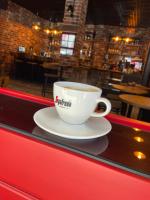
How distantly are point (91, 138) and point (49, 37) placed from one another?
10.3 m

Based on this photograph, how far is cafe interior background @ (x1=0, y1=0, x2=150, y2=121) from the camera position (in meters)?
5.40

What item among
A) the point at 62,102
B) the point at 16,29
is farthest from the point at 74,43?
the point at 62,102

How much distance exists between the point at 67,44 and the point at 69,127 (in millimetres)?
5356

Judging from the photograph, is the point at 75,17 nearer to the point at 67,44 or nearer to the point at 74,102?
the point at 67,44

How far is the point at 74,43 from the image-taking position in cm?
557

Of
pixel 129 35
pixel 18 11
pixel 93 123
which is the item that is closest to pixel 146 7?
pixel 129 35

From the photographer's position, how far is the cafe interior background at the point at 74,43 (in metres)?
5.40

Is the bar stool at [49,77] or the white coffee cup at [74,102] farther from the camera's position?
the bar stool at [49,77]

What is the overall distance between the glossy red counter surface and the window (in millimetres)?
5233

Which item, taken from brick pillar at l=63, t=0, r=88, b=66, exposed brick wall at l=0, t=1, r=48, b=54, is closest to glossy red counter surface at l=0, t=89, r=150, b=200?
brick pillar at l=63, t=0, r=88, b=66

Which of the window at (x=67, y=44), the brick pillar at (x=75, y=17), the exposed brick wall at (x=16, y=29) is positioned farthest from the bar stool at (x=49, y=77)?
the exposed brick wall at (x=16, y=29)

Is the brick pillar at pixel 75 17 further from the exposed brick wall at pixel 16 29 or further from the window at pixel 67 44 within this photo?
the exposed brick wall at pixel 16 29

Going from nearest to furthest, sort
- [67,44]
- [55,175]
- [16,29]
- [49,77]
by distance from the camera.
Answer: [55,175] < [49,77] < [67,44] < [16,29]

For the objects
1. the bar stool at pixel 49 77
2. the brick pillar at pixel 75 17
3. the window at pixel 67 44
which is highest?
the brick pillar at pixel 75 17
